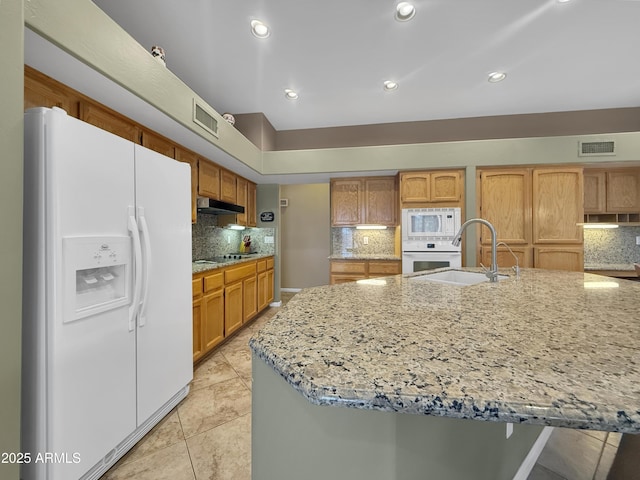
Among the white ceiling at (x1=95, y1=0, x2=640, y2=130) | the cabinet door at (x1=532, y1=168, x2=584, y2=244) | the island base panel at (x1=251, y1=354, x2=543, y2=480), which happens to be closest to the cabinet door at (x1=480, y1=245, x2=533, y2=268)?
the cabinet door at (x1=532, y1=168, x2=584, y2=244)

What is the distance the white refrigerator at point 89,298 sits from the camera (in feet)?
3.62

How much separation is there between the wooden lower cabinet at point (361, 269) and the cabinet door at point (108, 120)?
2.63 meters

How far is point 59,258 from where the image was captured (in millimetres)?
1120

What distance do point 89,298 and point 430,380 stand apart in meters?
1.52

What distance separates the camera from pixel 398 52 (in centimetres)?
241

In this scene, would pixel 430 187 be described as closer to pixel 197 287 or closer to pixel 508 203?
pixel 508 203

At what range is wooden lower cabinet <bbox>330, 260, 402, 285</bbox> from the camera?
11.8 ft

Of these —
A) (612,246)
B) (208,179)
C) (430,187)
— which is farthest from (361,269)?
(612,246)

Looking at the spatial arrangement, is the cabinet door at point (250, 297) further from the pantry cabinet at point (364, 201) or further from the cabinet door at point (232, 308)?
the pantry cabinet at point (364, 201)

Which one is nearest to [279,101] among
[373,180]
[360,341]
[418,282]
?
[373,180]

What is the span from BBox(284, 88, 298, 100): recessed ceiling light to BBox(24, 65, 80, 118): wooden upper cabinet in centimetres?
202

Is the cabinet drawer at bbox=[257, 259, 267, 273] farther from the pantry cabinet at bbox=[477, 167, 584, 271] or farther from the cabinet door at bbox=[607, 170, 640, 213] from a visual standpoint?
the cabinet door at bbox=[607, 170, 640, 213]

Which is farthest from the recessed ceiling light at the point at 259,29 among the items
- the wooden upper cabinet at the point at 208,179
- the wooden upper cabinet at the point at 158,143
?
the wooden upper cabinet at the point at 208,179

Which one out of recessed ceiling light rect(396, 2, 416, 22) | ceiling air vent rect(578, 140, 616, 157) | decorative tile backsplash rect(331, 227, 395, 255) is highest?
recessed ceiling light rect(396, 2, 416, 22)
